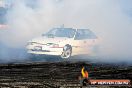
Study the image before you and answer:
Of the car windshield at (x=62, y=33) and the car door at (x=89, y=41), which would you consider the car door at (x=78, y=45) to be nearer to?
the car door at (x=89, y=41)

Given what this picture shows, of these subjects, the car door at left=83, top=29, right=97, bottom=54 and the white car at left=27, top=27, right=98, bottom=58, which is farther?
the car door at left=83, top=29, right=97, bottom=54

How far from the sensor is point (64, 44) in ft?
57.9

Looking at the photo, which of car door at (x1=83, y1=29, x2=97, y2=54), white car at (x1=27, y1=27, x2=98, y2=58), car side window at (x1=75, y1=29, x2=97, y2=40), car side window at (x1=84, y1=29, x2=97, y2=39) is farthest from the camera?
car side window at (x1=84, y1=29, x2=97, y2=39)

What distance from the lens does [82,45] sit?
59.4 feet

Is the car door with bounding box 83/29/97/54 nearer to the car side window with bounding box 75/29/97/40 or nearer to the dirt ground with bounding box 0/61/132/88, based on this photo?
the car side window with bounding box 75/29/97/40

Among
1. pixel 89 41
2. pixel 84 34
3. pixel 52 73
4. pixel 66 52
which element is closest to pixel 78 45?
pixel 89 41

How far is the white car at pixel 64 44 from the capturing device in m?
17.5

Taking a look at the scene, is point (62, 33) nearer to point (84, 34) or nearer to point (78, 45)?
point (84, 34)

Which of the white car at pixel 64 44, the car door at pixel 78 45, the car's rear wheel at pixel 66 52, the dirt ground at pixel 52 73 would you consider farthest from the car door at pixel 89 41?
the dirt ground at pixel 52 73

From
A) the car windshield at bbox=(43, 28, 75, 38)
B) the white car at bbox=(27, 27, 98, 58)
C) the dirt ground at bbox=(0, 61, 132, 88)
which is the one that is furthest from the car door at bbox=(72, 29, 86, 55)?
the dirt ground at bbox=(0, 61, 132, 88)

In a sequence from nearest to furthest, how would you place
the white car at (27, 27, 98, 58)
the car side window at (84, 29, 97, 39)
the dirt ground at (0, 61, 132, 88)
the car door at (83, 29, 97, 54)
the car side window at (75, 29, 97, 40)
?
the dirt ground at (0, 61, 132, 88) < the white car at (27, 27, 98, 58) < the car door at (83, 29, 97, 54) < the car side window at (75, 29, 97, 40) < the car side window at (84, 29, 97, 39)

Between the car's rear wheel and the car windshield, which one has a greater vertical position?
the car windshield

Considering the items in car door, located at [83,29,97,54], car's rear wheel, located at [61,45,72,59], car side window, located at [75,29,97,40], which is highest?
car side window, located at [75,29,97,40]

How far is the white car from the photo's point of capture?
17500mm
